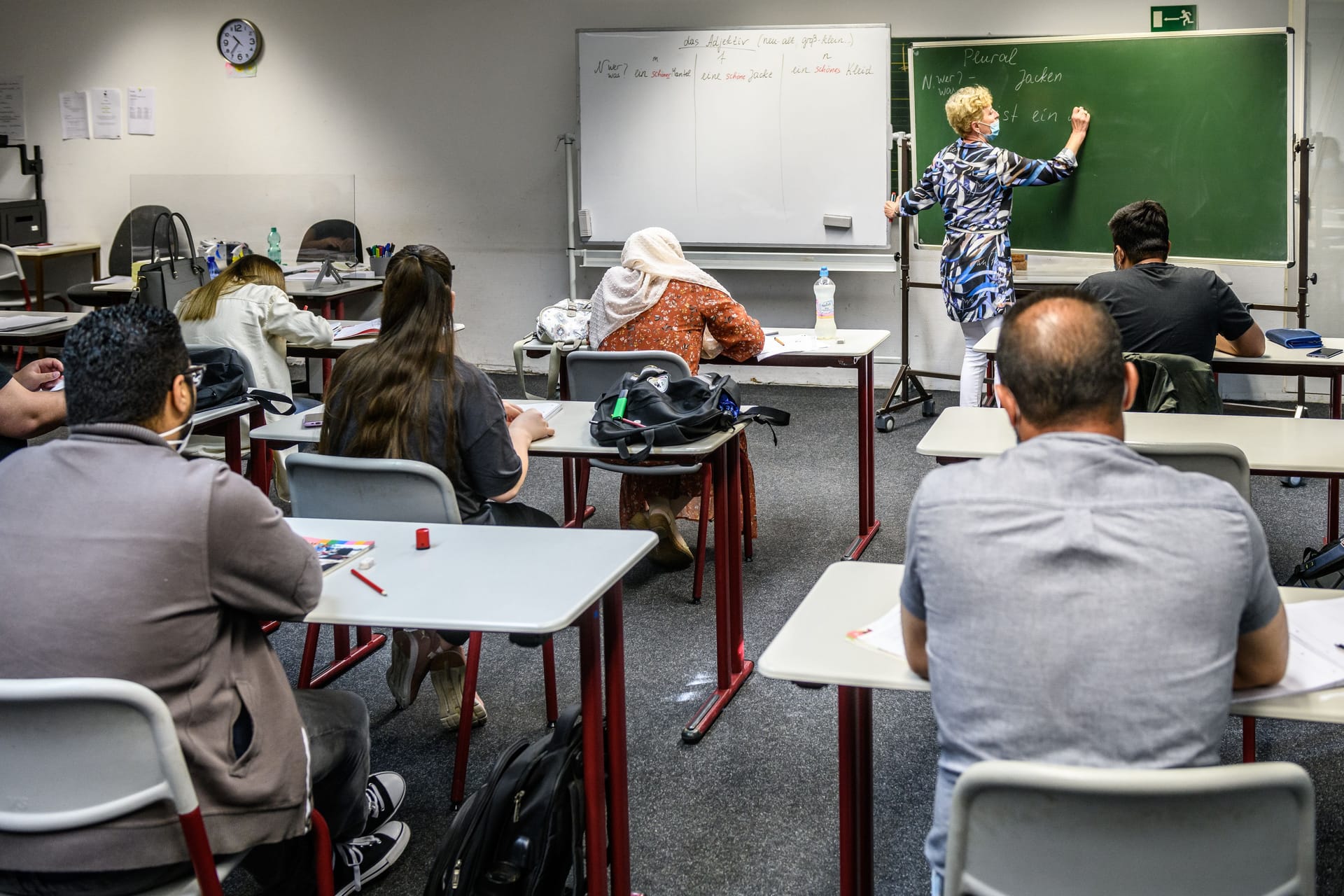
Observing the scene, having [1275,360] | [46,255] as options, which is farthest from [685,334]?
[46,255]

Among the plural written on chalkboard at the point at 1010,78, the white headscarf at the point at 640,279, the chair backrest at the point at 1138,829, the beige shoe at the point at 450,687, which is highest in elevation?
the plural written on chalkboard at the point at 1010,78

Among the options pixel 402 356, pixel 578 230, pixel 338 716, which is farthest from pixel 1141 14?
pixel 338 716

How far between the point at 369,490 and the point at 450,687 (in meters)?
0.64

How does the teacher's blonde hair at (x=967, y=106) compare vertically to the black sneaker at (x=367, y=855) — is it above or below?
above

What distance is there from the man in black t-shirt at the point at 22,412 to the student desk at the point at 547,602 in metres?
1.14

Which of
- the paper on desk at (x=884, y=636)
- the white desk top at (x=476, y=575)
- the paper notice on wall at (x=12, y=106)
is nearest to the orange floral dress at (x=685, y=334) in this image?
the white desk top at (x=476, y=575)

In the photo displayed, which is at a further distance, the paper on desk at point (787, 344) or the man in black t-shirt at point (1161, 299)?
the paper on desk at point (787, 344)

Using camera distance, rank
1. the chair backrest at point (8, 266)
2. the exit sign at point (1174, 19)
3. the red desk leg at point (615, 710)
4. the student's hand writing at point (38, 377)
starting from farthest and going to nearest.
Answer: the chair backrest at point (8, 266) → the exit sign at point (1174, 19) → the student's hand writing at point (38, 377) → the red desk leg at point (615, 710)

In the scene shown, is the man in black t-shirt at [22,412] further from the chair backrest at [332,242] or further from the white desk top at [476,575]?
the chair backrest at [332,242]

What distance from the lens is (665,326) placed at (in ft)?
12.8

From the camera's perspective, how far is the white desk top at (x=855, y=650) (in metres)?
1.46

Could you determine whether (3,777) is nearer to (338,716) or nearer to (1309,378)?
(338,716)

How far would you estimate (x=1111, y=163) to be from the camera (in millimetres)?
5305

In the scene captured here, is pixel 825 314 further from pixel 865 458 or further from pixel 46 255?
pixel 46 255
